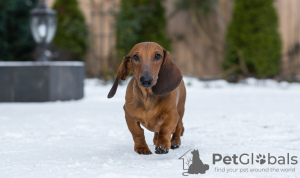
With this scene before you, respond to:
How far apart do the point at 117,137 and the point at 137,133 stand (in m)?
0.80

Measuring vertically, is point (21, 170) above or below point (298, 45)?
above

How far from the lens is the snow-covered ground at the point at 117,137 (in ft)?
7.59

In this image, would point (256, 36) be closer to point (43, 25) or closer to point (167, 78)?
point (43, 25)

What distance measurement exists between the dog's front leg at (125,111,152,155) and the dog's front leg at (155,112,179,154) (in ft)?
0.54

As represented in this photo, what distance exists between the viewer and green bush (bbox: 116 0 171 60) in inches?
420

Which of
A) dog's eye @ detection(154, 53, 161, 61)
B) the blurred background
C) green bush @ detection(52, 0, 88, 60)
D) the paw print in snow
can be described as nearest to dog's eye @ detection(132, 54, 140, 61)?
dog's eye @ detection(154, 53, 161, 61)

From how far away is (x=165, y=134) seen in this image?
2508 millimetres

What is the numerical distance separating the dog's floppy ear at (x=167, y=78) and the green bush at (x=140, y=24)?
8.08 meters

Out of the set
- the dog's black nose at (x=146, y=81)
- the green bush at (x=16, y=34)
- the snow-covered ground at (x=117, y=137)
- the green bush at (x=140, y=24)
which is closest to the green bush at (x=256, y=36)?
the green bush at (x=140, y=24)

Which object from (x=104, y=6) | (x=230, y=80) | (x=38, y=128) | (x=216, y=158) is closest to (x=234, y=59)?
(x=230, y=80)

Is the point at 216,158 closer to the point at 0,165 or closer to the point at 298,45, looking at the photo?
the point at 0,165

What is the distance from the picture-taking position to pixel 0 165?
2.41 meters

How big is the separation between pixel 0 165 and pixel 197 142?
4.80ft

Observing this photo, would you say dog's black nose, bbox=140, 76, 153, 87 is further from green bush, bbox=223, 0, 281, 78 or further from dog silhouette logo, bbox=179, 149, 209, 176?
green bush, bbox=223, 0, 281, 78
